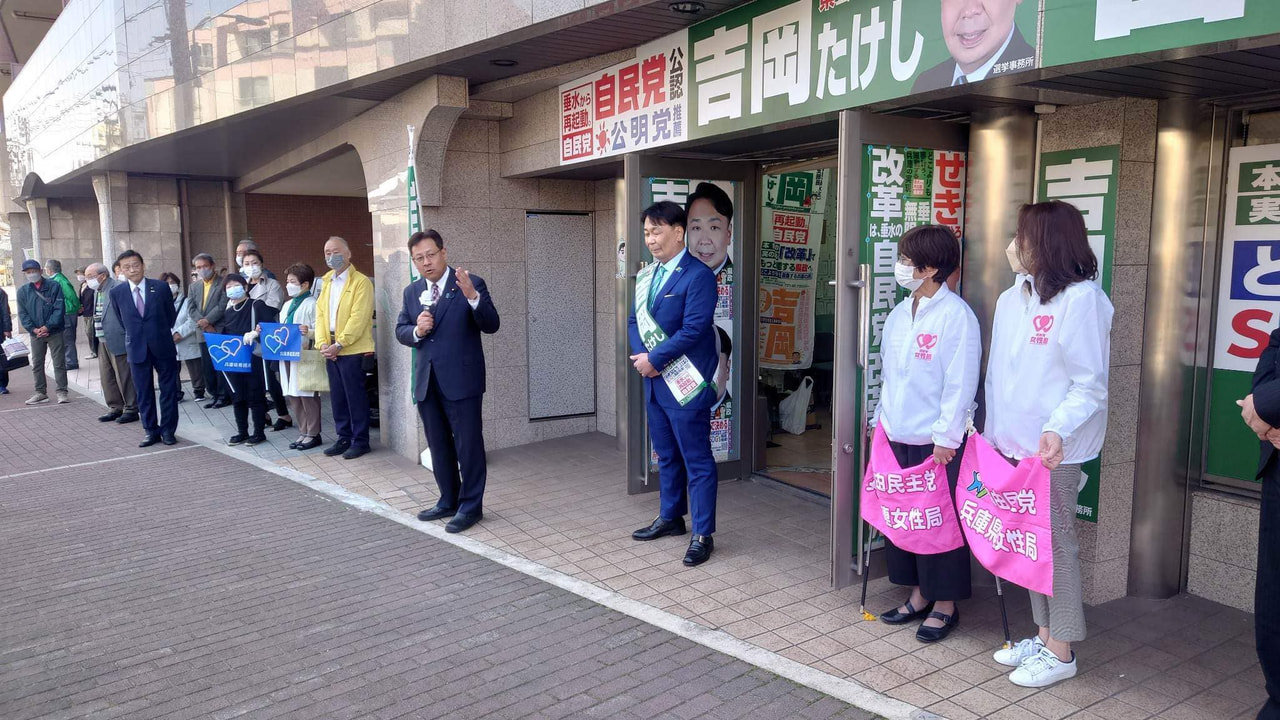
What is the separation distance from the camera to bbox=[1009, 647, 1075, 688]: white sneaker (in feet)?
11.1

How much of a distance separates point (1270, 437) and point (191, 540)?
18.4 feet

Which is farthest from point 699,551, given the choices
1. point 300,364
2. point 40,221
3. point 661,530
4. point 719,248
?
point 40,221

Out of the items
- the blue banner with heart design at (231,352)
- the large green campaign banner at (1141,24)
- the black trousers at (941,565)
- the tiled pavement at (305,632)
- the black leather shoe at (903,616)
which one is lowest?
the tiled pavement at (305,632)

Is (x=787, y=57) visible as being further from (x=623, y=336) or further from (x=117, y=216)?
(x=117, y=216)

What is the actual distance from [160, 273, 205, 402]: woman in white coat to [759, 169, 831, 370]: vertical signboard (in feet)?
18.5

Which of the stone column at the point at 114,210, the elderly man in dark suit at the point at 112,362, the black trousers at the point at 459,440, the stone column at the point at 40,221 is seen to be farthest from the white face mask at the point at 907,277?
the stone column at the point at 40,221

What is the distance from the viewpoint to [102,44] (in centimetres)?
1222

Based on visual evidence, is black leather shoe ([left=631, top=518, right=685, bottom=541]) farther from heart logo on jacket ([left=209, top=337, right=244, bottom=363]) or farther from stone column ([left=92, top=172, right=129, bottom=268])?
stone column ([left=92, top=172, right=129, bottom=268])

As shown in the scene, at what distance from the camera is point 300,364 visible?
303 inches

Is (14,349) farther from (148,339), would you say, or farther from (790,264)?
(790,264)

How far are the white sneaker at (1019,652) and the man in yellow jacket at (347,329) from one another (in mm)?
5558

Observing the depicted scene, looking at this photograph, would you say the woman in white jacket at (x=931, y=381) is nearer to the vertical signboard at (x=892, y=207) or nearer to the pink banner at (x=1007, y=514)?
the pink banner at (x=1007, y=514)

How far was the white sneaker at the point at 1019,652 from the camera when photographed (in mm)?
3547

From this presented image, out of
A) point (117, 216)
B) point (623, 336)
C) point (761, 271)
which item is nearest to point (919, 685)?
point (623, 336)
